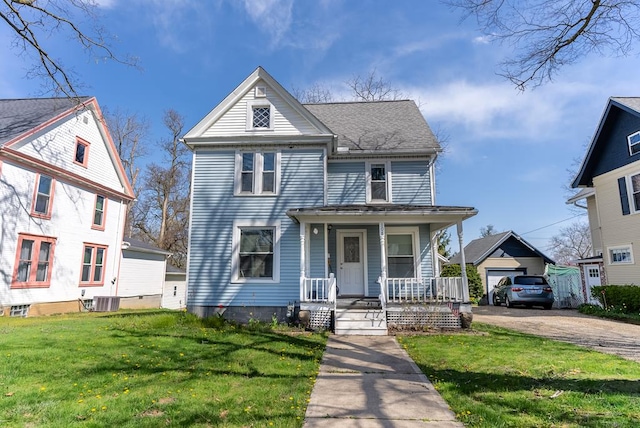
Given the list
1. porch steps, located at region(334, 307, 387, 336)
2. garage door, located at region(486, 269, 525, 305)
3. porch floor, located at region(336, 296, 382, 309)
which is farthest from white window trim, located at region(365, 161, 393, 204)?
garage door, located at region(486, 269, 525, 305)

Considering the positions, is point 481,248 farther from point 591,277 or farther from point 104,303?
point 104,303

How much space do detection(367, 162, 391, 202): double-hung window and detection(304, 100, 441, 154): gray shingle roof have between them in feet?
1.98

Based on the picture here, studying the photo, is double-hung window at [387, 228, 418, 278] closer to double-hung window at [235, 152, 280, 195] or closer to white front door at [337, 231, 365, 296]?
white front door at [337, 231, 365, 296]

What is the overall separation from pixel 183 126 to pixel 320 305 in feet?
87.5

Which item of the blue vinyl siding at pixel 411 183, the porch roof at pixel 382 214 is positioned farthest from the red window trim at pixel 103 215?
the blue vinyl siding at pixel 411 183

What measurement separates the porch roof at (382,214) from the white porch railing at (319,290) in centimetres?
171

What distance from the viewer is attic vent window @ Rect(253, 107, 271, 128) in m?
11.7

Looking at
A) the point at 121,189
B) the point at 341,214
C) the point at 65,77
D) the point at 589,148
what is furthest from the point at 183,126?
the point at 589,148

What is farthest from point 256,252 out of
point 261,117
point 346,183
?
point 261,117

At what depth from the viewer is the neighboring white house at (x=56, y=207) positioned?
12.9 metres

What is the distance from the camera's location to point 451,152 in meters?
17.5

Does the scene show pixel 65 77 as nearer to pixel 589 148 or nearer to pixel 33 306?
pixel 33 306

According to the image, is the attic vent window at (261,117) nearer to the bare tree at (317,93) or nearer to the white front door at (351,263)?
the white front door at (351,263)

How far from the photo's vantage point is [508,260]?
23.3 metres
